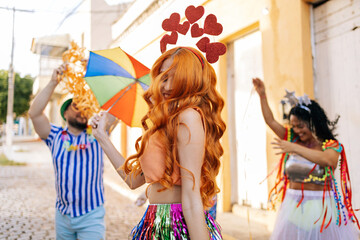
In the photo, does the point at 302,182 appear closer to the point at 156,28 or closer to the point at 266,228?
the point at 266,228

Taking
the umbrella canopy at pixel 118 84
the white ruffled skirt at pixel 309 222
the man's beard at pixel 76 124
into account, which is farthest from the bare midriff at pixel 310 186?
the man's beard at pixel 76 124

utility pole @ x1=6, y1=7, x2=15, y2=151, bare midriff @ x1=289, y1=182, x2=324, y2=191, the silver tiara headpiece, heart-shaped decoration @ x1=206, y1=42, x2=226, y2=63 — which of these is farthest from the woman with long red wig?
utility pole @ x1=6, y1=7, x2=15, y2=151

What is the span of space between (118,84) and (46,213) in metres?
5.16

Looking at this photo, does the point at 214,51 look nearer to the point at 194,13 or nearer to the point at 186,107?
the point at 194,13

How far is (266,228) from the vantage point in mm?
5270

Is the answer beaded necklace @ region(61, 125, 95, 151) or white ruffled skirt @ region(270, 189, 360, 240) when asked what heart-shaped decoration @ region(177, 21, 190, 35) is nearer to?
beaded necklace @ region(61, 125, 95, 151)

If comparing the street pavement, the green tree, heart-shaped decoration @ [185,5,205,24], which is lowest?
the street pavement

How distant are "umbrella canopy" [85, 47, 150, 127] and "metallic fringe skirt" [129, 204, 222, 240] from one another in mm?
933

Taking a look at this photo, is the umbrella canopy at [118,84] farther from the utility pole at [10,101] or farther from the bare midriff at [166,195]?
the utility pole at [10,101]

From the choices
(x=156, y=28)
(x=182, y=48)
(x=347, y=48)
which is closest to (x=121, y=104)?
(x=182, y=48)

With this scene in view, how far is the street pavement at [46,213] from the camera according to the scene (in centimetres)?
516

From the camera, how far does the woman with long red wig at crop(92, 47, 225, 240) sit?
152 cm

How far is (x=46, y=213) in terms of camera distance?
264 inches

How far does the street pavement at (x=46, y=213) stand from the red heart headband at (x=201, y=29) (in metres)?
1.84
